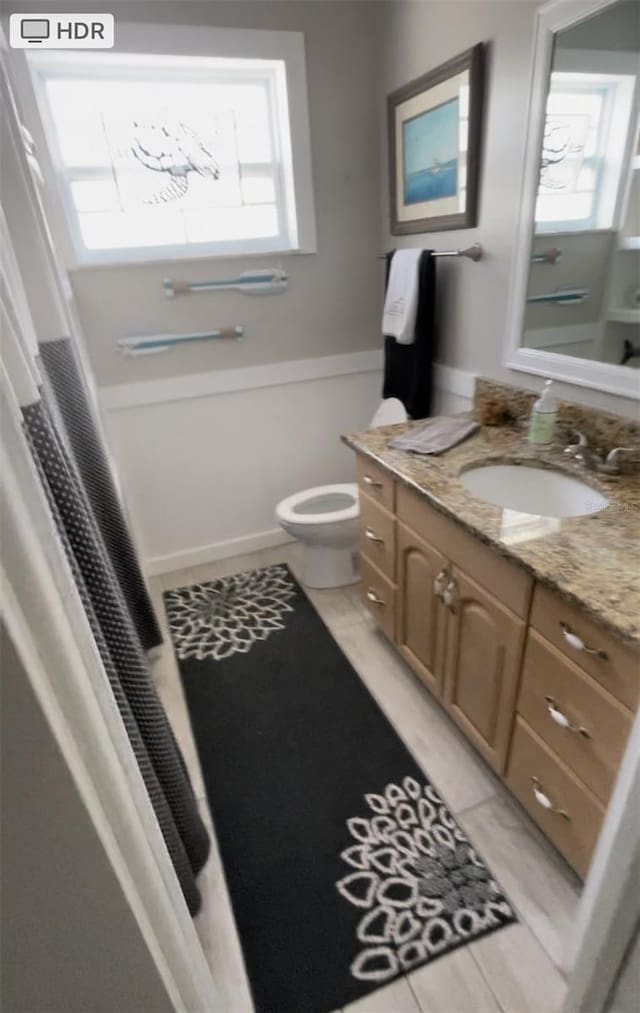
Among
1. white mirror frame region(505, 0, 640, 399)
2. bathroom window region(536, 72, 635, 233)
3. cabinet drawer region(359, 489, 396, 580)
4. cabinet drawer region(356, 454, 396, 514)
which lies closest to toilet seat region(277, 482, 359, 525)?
cabinet drawer region(359, 489, 396, 580)

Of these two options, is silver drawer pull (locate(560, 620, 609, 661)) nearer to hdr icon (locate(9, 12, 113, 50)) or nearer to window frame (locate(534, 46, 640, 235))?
window frame (locate(534, 46, 640, 235))

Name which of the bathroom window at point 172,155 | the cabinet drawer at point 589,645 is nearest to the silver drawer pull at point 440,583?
the cabinet drawer at point 589,645

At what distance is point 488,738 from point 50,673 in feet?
4.19

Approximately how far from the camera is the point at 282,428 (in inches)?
96.0

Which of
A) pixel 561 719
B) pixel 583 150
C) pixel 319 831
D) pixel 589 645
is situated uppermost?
pixel 583 150

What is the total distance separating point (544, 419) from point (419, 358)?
66 centimetres

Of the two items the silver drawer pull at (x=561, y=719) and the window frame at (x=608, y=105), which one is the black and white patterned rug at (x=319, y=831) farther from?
the window frame at (x=608, y=105)

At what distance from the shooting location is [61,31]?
1566 millimetres

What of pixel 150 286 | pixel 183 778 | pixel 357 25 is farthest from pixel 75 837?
pixel 357 25

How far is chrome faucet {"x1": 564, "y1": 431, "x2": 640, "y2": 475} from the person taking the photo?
130 cm

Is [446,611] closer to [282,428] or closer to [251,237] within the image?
[282,428]

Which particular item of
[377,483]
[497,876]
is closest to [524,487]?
[377,483]

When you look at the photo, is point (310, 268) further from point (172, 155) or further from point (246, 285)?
point (172, 155)

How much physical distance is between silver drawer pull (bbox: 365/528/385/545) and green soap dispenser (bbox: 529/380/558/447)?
568mm
